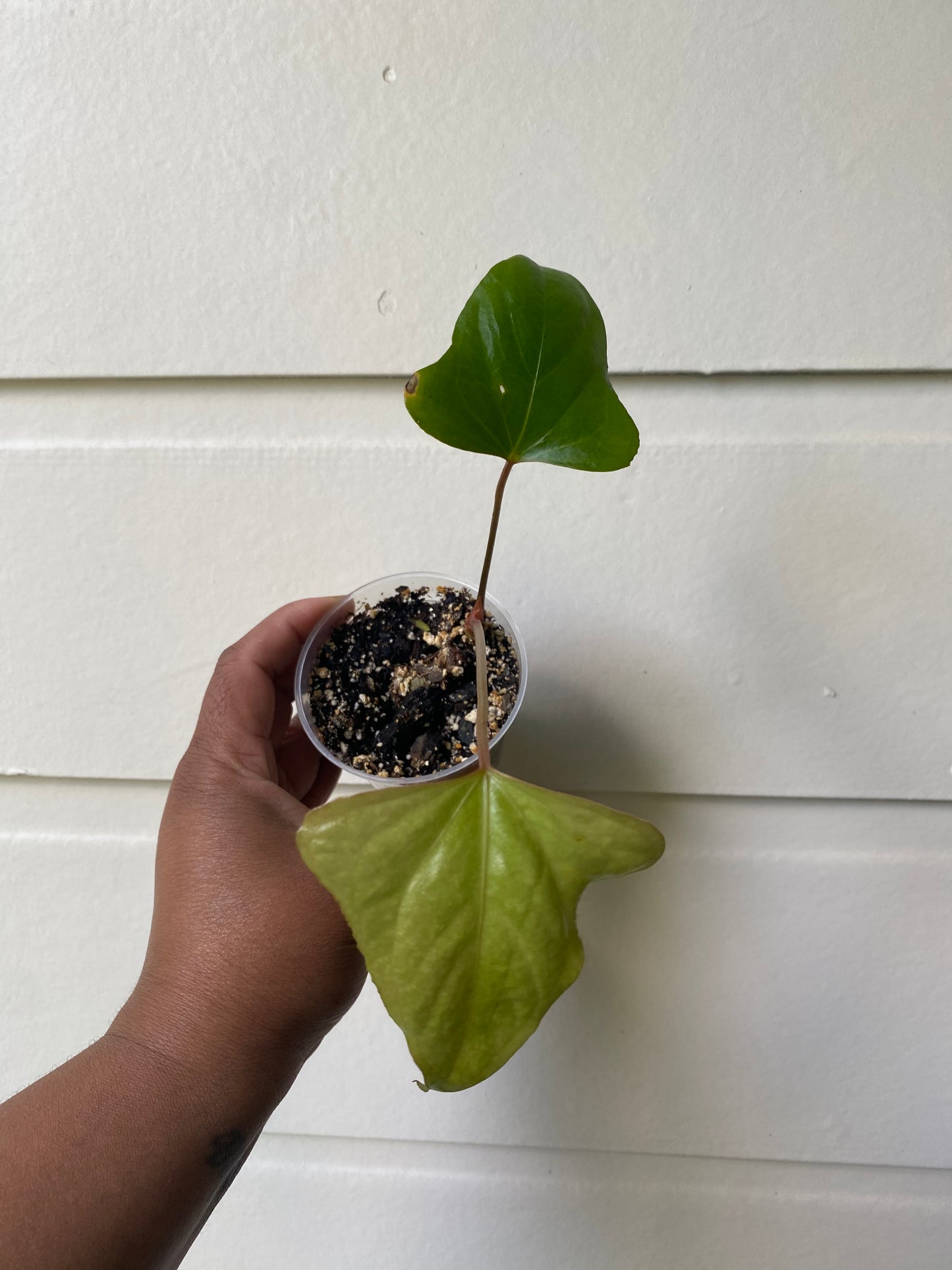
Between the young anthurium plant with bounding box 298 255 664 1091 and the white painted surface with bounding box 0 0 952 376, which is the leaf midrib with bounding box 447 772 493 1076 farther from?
the white painted surface with bounding box 0 0 952 376

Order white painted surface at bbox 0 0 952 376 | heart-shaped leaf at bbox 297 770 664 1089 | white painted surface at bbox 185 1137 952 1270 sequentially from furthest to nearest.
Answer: white painted surface at bbox 185 1137 952 1270
white painted surface at bbox 0 0 952 376
heart-shaped leaf at bbox 297 770 664 1089

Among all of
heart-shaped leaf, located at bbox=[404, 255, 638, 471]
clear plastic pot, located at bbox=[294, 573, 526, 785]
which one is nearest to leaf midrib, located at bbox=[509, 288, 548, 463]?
heart-shaped leaf, located at bbox=[404, 255, 638, 471]

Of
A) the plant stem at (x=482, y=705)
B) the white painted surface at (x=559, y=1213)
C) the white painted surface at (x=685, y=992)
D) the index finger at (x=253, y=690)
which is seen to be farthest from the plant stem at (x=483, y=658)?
the white painted surface at (x=559, y=1213)

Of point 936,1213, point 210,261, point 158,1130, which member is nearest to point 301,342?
point 210,261

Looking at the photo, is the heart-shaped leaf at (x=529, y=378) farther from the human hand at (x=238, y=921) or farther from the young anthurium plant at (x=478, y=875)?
the human hand at (x=238, y=921)

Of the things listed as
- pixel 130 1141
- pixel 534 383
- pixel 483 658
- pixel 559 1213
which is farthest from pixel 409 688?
pixel 559 1213

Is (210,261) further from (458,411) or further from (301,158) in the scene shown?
(458,411)
